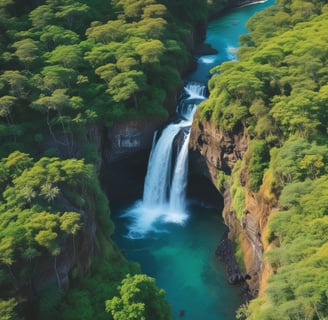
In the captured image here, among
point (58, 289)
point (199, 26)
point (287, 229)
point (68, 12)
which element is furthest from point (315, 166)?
point (199, 26)

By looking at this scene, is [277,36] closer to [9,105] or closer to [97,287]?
[9,105]

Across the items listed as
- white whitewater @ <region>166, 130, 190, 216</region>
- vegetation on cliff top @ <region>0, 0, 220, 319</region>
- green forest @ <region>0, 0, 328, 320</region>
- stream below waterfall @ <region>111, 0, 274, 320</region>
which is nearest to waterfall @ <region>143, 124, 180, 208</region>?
stream below waterfall @ <region>111, 0, 274, 320</region>

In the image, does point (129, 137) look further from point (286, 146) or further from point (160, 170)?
point (286, 146)

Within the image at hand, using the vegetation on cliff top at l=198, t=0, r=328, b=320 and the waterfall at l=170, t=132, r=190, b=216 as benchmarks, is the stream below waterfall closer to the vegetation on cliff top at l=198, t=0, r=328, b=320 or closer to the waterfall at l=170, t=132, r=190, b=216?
the waterfall at l=170, t=132, r=190, b=216

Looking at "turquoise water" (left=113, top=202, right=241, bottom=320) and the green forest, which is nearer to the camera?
the green forest

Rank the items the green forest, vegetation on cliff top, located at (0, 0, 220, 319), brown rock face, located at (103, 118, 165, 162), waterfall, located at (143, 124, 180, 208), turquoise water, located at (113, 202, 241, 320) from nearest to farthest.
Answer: the green forest < vegetation on cliff top, located at (0, 0, 220, 319) < turquoise water, located at (113, 202, 241, 320) < brown rock face, located at (103, 118, 165, 162) < waterfall, located at (143, 124, 180, 208)

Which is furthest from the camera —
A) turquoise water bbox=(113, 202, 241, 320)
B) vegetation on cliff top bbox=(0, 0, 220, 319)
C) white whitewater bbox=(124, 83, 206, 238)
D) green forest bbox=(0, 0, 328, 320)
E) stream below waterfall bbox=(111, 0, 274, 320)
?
white whitewater bbox=(124, 83, 206, 238)

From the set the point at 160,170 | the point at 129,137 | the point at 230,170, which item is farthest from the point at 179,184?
the point at 129,137
